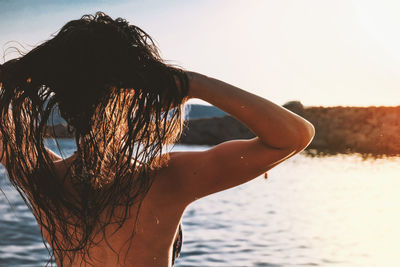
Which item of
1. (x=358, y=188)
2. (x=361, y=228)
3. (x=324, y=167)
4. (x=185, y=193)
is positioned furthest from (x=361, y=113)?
(x=185, y=193)

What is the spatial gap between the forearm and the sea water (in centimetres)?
410

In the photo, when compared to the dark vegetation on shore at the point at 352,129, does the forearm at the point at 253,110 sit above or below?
above

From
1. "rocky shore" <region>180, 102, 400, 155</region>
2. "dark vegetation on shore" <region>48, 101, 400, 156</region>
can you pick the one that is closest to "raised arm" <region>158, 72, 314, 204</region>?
"dark vegetation on shore" <region>48, 101, 400, 156</region>

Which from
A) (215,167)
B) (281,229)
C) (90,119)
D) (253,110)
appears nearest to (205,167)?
(215,167)

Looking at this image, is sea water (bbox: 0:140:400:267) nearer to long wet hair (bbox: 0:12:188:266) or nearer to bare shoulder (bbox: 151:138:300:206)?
long wet hair (bbox: 0:12:188:266)

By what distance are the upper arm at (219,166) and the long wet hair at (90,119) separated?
0.09 meters

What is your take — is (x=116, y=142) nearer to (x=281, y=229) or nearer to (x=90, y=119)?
(x=90, y=119)

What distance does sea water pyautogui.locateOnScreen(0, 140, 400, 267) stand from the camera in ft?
28.8

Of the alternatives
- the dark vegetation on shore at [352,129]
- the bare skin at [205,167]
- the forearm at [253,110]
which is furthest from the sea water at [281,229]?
the dark vegetation on shore at [352,129]

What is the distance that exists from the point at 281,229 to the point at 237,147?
10.5m

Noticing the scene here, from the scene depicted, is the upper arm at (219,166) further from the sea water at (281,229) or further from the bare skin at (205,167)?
the sea water at (281,229)

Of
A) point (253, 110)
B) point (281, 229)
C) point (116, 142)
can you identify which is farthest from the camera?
point (281, 229)

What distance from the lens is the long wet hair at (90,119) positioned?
138 cm

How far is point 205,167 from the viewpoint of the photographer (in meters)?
1.43
